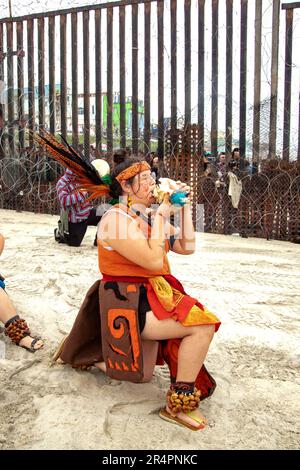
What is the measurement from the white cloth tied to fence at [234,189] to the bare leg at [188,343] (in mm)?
5428

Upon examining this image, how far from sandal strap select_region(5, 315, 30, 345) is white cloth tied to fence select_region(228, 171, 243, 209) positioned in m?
5.01

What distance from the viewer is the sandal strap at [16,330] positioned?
10.4 ft

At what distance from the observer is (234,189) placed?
764cm

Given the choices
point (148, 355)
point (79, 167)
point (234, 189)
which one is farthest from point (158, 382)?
point (234, 189)

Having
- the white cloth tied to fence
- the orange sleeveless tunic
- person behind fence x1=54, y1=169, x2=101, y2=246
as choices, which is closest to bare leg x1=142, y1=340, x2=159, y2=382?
the orange sleeveless tunic

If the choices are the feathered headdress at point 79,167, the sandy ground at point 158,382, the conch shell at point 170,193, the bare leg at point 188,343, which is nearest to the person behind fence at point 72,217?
the sandy ground at point 158,382

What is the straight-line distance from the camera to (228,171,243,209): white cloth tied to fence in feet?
25.0

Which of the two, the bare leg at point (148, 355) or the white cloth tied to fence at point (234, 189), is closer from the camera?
the bare leg at point (148, 355)

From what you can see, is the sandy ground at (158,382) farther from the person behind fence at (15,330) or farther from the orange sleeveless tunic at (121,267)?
the orange sleeveless tunic at (121,267)

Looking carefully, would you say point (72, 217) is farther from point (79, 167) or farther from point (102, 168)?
point (79, 167)

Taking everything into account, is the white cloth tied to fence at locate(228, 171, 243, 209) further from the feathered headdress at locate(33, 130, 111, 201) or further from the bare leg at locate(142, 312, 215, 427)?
the bare leg at locate(142, 312, 215, 427)
